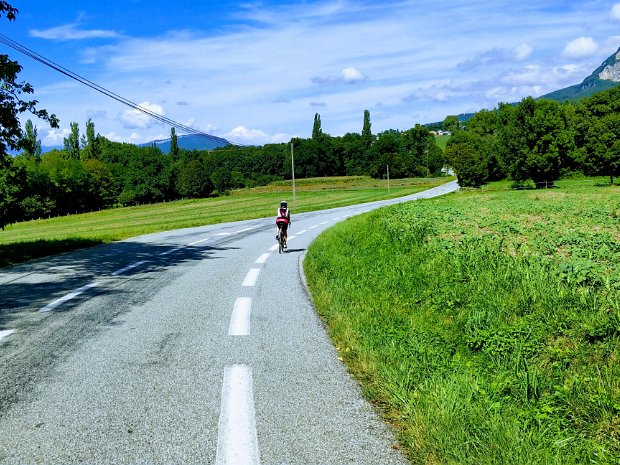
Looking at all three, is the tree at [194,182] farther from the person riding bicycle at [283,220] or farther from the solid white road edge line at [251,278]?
the solid white road edge line at [251,278]

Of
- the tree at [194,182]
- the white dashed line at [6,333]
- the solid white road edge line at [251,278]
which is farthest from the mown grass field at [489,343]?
the tree at [194,182]

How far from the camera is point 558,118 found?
6694 centimetres

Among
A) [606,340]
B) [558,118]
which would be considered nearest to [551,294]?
[606,340]

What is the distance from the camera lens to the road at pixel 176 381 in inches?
139

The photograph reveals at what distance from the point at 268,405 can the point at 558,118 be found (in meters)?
73.1

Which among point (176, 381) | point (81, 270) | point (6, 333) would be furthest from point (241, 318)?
point (81, 270)

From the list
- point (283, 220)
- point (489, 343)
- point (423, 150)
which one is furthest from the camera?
point (423, 150)

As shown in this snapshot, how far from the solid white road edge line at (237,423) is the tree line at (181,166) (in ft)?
227

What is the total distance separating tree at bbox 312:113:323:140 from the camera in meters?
156

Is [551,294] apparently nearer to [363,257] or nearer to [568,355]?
[568,355]

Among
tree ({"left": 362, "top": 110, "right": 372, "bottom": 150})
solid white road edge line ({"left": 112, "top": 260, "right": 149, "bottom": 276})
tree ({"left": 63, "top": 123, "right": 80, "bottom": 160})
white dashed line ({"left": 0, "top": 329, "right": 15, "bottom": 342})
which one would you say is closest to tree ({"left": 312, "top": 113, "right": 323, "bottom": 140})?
tree ({"left": 362, "top": 110, "right": 372, "bottom": 150})

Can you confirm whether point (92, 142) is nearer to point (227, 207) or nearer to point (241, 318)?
point (227, 207)

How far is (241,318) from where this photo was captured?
24.4ft

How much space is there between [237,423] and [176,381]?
1.17 meters
